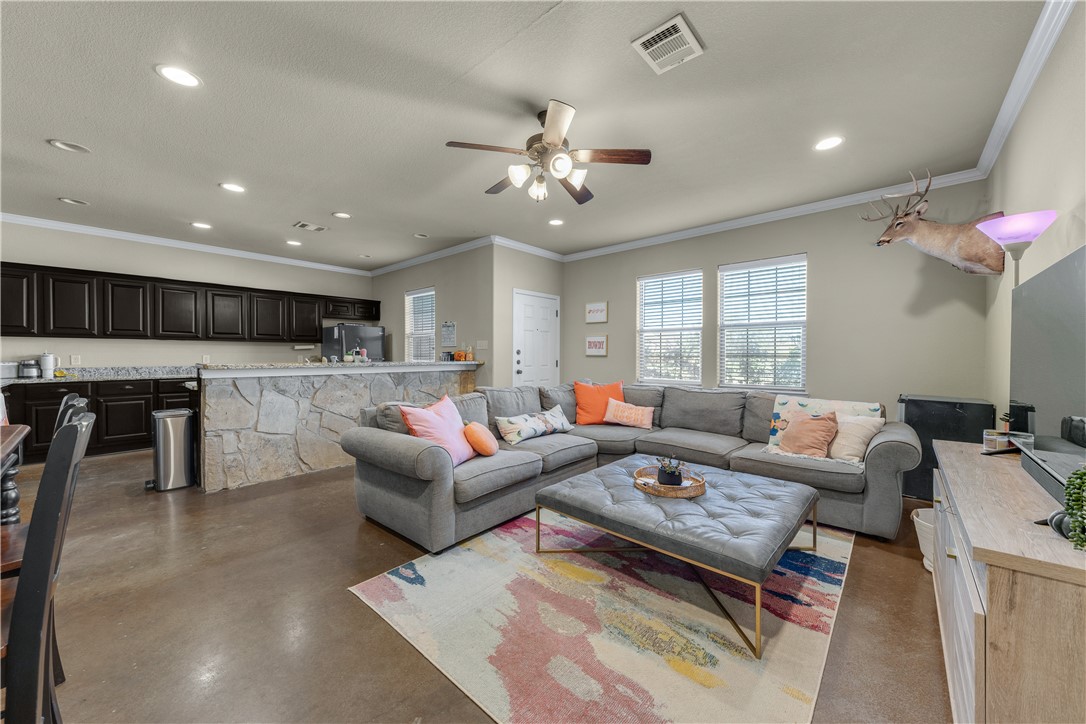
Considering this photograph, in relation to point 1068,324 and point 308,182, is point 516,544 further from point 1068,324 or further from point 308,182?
point 308,182

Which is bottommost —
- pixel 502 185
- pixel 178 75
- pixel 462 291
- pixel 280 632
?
pixel 280 632

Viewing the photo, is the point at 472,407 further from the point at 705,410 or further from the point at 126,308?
the point at 126,308

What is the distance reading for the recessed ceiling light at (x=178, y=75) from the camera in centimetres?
216

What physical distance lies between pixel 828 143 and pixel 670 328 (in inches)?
104

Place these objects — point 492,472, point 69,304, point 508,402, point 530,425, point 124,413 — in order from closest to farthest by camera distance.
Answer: point 492,472
point 530,425
point 508,402
point 69,304
point 124,413

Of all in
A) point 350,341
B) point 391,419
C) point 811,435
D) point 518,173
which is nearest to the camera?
point 518,173

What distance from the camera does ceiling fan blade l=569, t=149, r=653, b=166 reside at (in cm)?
236

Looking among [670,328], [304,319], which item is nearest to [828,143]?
[670,328]

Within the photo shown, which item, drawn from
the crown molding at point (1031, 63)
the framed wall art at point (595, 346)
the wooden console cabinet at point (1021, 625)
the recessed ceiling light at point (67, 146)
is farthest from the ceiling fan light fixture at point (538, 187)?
the framed wall art at point (595, 346)

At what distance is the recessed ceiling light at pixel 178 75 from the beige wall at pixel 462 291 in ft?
11.0

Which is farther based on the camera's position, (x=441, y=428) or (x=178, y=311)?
(x=178, y=311)

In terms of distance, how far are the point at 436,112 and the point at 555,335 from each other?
157 inches

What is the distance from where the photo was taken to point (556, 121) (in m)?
2.27

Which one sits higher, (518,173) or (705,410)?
(518,173)
